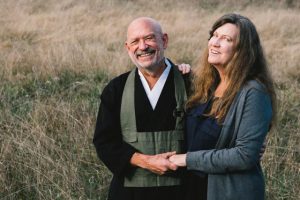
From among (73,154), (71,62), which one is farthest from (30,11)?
(73,154)

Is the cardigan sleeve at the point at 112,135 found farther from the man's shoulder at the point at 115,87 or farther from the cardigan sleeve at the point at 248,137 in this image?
the cardigan sleeve at the point at 248,137

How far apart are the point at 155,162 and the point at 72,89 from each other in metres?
3.65

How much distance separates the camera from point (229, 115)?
2.08 meters

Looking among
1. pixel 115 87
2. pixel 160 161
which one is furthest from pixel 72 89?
pixel 160 161

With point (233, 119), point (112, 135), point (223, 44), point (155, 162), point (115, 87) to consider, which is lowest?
point (155, 162)

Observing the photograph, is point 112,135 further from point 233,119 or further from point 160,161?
point 233,119

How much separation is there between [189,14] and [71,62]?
808cm

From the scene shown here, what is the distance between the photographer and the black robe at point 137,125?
2.35m

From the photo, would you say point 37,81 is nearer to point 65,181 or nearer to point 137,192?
point 65,181

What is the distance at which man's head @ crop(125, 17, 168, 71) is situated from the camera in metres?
2.35

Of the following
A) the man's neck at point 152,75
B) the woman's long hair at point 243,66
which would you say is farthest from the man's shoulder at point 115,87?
the woman's long hair at point 243,66

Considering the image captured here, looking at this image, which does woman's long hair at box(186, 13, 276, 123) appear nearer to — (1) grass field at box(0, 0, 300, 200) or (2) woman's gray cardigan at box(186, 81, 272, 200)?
(2) woman's gray cardigan at box(186, 81, 272, 200)

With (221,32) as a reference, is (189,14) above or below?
above

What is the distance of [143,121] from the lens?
2352 millimetres
